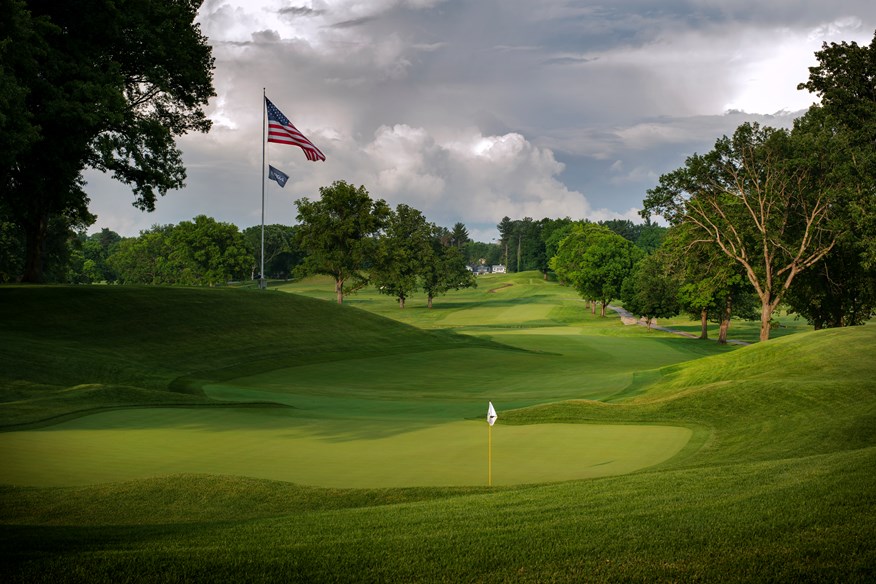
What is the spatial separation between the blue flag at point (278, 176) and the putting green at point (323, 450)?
100 feet

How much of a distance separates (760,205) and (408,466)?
119 ft

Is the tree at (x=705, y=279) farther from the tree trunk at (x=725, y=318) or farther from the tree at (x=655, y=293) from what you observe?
the tree at (x=655, y=293)

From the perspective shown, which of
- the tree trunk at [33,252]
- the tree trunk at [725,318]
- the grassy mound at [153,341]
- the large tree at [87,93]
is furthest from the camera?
the tree trunk at [725,318]

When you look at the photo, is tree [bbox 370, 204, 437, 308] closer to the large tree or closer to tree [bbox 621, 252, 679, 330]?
tree [bbox 621, 252, 679, 330]

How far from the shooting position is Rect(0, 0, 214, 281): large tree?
30.8 metres

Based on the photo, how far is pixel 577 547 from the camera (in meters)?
7.24

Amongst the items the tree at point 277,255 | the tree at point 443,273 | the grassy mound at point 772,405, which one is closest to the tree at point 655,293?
the grassy mound at point 772,405

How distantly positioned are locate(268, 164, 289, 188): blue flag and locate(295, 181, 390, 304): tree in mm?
23596

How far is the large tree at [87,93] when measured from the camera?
1211 inches

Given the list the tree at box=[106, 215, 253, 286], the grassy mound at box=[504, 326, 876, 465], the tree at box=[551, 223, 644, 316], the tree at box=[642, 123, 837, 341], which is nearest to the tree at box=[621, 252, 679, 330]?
the tree at box=[551, 223, 644, 316]

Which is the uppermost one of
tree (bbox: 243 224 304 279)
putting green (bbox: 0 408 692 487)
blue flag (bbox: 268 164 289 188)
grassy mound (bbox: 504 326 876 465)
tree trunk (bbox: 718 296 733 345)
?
tree (bbox: 243 224 304 279)

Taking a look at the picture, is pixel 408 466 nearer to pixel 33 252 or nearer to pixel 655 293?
pixel 33 252

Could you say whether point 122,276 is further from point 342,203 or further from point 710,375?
point 710,375

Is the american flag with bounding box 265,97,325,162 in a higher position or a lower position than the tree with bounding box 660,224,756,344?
higher
